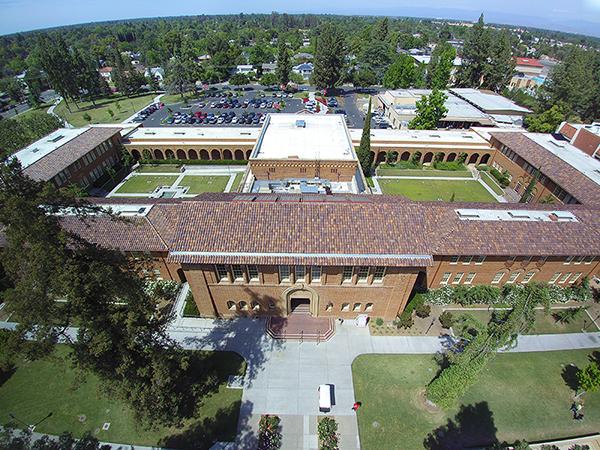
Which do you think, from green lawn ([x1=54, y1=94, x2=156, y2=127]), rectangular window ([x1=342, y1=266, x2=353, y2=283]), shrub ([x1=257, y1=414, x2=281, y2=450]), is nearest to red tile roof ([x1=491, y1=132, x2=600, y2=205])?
rectangular window ([x1=342, y1=266, x2=353, y2=283])

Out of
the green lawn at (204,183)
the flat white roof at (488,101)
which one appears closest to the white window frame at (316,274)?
the green lawn at (204,183)

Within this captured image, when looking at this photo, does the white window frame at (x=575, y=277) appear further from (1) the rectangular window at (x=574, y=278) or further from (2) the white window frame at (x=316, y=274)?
(2) the white window frame at (x=316, y=274)

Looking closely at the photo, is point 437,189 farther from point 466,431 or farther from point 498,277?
point 466,431

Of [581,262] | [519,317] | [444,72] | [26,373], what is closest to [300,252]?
[519,317]

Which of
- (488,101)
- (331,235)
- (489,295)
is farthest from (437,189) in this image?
(488,101)

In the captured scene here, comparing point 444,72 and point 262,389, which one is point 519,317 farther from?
point 444,72

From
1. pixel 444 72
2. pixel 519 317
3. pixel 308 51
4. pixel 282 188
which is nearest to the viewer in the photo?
pixel 519 317
